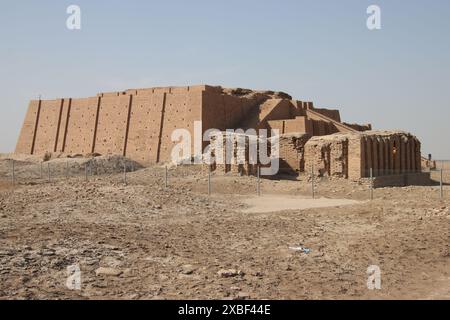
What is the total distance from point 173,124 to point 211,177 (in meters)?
12.5

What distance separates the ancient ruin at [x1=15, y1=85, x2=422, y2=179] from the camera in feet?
81.6

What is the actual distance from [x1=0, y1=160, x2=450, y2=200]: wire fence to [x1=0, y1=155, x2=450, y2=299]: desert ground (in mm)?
3367

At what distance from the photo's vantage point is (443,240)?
360 inches

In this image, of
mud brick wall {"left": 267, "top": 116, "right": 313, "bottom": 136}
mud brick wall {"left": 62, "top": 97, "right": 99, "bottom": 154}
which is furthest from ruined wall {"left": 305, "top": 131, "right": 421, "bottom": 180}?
mud brick wall {"left": 62, "top": 97, "right": 99, "bottom": 154}

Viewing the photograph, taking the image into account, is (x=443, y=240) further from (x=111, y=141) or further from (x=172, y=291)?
(x=111, y=141)

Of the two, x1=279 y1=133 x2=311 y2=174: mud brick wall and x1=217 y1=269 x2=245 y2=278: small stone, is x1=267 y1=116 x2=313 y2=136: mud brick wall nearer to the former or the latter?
x1=279 y1=133 x2=311 y2=174: mud brick wall

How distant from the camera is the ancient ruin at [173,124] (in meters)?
24.9

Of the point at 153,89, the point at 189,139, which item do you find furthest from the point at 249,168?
the point at 153,89

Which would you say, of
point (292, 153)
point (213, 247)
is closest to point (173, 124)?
point (292, 153)

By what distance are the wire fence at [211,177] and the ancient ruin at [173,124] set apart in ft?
1.95

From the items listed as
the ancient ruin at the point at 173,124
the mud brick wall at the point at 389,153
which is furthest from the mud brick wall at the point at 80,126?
the mud brick wall at the point at 389,153

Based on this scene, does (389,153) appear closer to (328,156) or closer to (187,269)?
(328,156)

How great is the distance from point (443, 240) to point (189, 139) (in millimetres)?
24686

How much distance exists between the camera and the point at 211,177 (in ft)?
72.7
